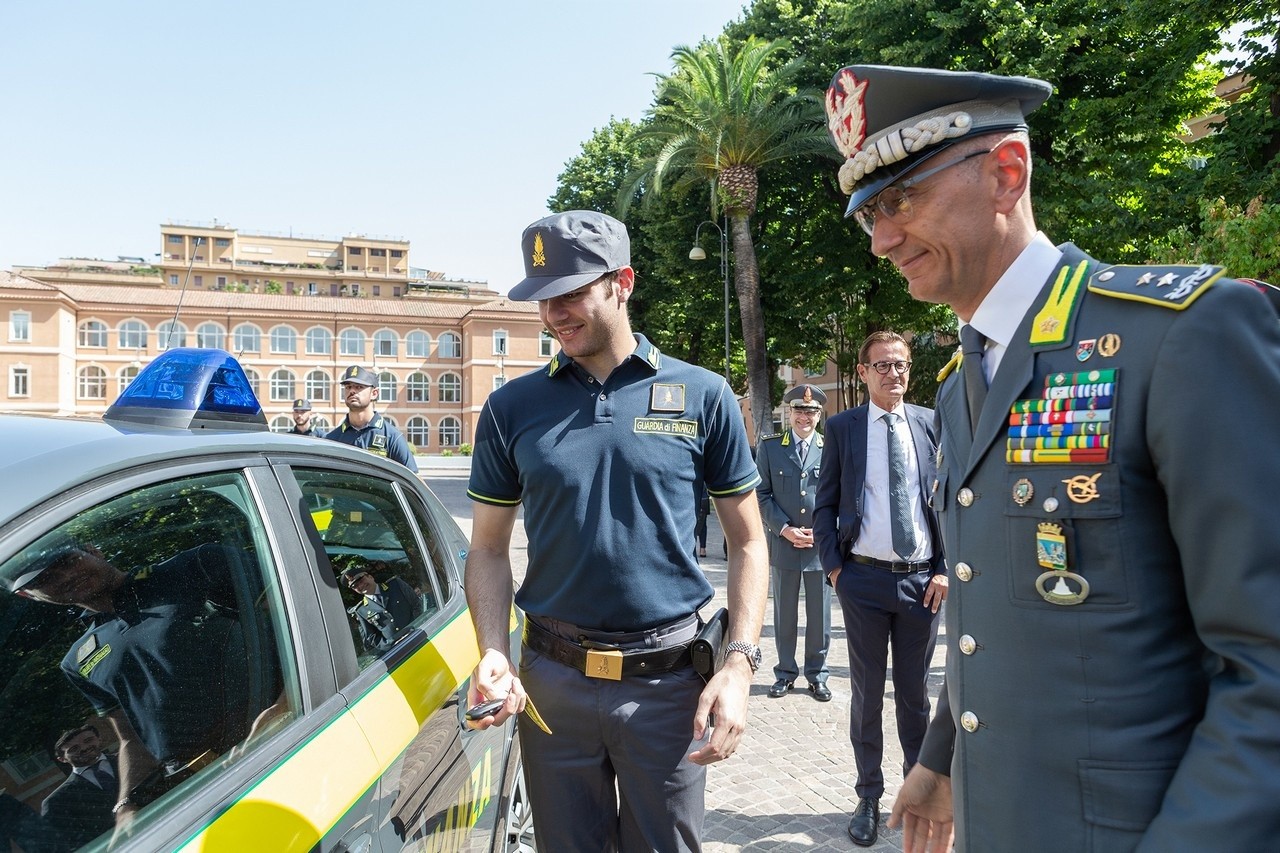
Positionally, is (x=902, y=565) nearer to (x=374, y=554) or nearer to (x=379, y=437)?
(x=374, y=554)

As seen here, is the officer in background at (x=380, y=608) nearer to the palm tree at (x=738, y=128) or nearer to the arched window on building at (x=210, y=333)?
the palm tree at (x=738, y=128)

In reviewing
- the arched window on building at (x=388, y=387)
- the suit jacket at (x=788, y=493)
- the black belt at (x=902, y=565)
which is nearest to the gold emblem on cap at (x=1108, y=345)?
the black belt at (x=902, y=565)

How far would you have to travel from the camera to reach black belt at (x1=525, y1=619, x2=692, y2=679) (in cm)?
226

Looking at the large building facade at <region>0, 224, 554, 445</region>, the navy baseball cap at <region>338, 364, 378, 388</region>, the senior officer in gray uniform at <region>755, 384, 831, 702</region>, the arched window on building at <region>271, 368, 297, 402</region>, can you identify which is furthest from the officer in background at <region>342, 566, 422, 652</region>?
the arched window on building at <region>271, 368, 297, 402</region>

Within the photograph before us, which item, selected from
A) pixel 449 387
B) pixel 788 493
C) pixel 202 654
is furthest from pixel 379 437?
pixel 449 387

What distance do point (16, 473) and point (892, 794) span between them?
415 cm

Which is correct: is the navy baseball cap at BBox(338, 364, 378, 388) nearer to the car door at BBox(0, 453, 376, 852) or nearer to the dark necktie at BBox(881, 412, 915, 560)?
the dark necktie at BBox(881, 412, 915, 560)

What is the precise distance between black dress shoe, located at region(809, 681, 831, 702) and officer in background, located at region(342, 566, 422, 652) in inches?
160

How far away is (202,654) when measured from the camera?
159cm

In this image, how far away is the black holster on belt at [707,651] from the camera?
2289 millimetres

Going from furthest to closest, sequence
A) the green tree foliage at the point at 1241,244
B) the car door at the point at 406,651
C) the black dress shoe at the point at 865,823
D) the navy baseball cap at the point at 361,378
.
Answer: the green tree foliage at the point at 1241,244
the navy baseball cap at the point at 361,378
the black dress shoe at the point at 865,823
the car door at the point at 406,651

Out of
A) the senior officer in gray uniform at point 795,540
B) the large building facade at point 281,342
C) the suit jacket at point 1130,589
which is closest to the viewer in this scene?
the suit jacket at point 1130,589

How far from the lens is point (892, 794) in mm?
4281

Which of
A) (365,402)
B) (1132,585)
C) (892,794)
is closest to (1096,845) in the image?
(1132,585)
